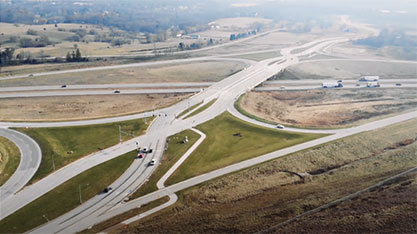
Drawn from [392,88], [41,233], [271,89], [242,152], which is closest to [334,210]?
[242,152]

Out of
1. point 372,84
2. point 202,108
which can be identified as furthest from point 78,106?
point 372,84

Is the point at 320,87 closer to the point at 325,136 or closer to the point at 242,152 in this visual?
the point at 325,136

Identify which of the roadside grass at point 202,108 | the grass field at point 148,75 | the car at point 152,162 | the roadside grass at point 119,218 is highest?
the grass field at point 148,75

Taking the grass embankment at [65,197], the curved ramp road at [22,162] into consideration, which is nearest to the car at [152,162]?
the grass embankment at [65,197]

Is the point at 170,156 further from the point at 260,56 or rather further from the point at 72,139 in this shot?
the point at 260,56

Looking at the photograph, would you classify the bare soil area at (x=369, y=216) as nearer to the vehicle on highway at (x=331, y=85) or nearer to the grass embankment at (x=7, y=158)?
the grass embankment at (x=7, y=158)

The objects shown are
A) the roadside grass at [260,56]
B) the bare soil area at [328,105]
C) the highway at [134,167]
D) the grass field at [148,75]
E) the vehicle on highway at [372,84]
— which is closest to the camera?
the highway at [134,167]
